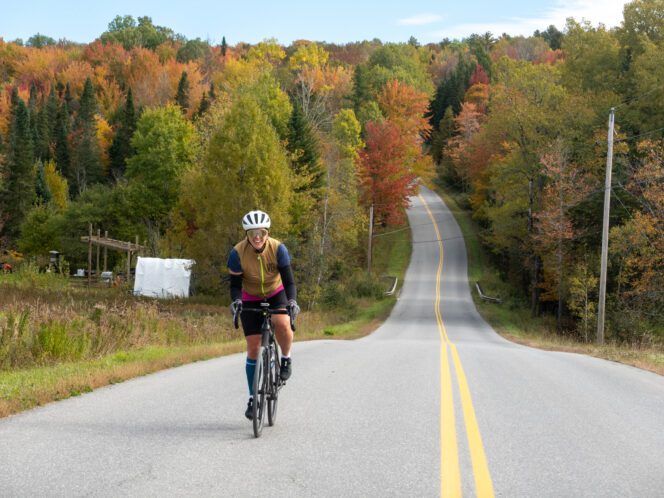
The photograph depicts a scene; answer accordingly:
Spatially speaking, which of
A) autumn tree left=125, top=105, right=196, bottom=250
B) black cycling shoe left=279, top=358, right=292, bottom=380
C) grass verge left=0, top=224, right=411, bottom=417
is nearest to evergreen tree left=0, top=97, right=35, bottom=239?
autumn tree left=125, top=105, right=196, bottom=250

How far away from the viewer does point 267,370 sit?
727cm

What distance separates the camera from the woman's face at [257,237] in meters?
7.11

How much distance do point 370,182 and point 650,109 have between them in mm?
32361

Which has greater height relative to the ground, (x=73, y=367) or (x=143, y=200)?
(x=143, y=200)

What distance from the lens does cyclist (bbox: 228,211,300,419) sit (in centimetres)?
718

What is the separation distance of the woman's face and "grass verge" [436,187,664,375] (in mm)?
11223

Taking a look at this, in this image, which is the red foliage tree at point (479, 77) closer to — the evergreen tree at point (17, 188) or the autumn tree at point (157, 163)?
the autumn tree at point (157, 163)

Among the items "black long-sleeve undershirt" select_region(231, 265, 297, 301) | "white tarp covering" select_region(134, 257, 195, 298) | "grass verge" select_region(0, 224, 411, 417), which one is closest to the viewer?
"black long-sleeve undershirt" select_region(231, 265, 297, 301)

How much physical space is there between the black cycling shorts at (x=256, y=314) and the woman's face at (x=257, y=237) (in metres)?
0.58

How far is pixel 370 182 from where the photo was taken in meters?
69.0

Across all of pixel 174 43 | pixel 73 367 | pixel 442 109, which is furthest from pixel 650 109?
pixel 174 43

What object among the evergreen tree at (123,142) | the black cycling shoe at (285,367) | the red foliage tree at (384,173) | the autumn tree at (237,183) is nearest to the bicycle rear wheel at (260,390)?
the black cycling shoe at (285,367)

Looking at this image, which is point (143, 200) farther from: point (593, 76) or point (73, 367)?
point (73, 367)

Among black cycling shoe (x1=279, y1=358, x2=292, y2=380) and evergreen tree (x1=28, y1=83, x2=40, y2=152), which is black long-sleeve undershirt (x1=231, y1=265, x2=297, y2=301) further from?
evergreen tree (x1=28, y1=83, x2=40, y2=152)
